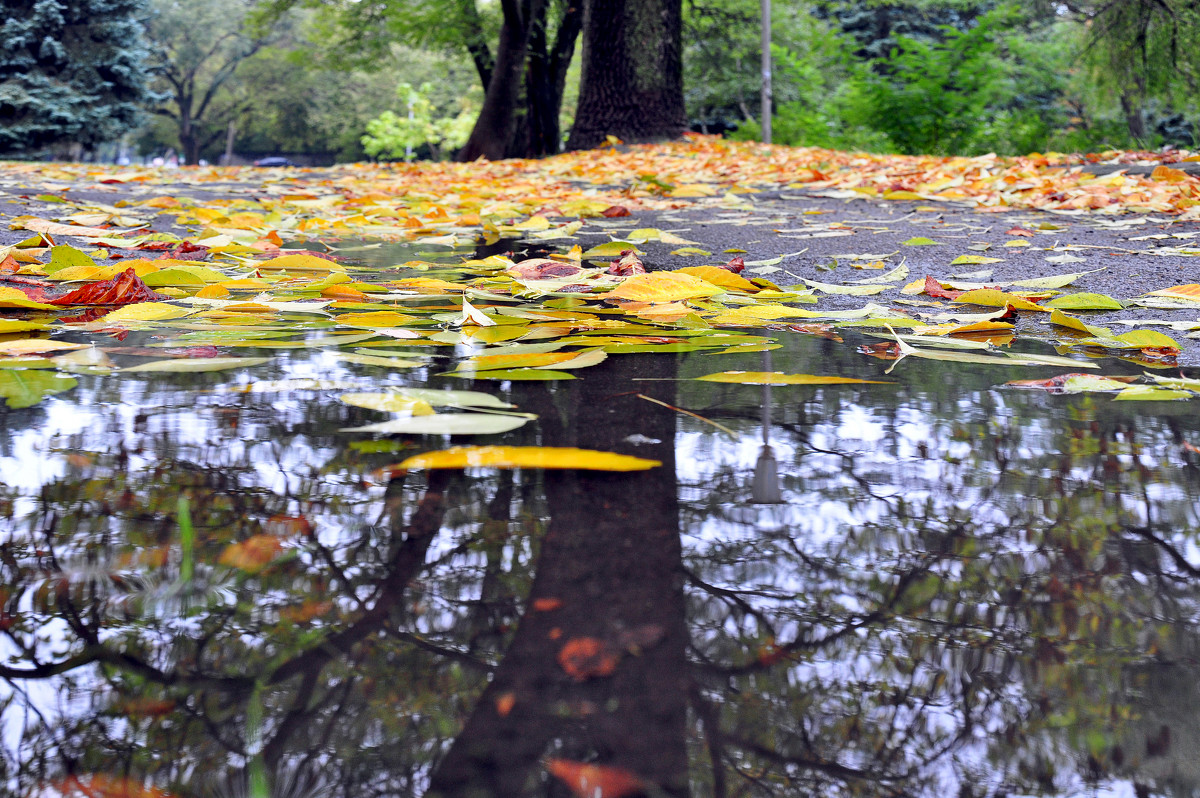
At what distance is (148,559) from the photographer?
72cm

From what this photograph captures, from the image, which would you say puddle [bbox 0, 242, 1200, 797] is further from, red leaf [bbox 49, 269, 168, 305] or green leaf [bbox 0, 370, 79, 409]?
red leaf [bbox 49, 269, 168, 305]

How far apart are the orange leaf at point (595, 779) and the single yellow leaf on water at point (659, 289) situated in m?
1.62

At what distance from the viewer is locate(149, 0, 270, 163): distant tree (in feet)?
120

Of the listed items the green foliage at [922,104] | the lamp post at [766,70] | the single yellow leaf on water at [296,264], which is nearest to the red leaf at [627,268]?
the single yellow leaf on water at [296,264]

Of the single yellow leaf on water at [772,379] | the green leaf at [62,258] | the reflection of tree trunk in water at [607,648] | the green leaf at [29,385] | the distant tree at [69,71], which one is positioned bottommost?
the reflection of tree trunk in water at [607,648]

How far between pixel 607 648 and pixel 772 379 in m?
0.82

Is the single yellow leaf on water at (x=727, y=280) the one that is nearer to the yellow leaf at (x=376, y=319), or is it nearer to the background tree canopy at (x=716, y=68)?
the yellow leaf at (x=376, y=319)

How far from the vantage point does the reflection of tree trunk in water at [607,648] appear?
494 millimetres

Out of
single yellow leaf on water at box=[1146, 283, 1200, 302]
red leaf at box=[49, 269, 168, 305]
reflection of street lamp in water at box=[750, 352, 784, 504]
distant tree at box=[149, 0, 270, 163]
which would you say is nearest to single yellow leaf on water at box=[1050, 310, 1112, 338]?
single yellow leaf on water at box=[1146, 283, 1200, 302]

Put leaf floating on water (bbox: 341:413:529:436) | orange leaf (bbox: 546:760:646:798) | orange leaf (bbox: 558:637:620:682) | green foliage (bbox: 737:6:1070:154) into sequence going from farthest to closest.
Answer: green foliage (bbox: 737:6:1070:154) → leaf floating on water (bbox: 341:413:529:436) → orange leaf (bbox: 558:637:620:682) → orange leaf (bbox: 546:760:646:798)

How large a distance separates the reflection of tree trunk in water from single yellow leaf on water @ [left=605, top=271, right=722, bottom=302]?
1.12 meters

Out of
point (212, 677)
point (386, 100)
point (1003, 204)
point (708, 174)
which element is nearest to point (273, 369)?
point (212, 677)

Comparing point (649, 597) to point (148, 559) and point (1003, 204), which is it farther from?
point (1003, 204)

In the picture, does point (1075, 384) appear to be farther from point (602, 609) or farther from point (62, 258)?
point (62, 258)
